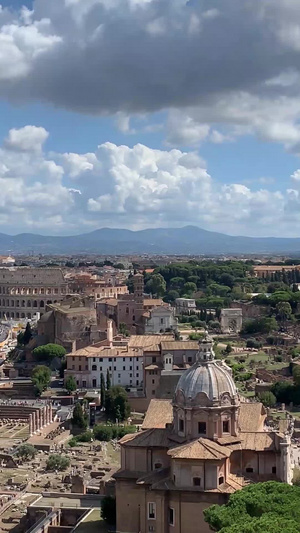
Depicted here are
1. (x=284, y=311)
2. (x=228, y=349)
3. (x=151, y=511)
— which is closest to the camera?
(x=151, y=511)

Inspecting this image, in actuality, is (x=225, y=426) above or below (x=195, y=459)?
above

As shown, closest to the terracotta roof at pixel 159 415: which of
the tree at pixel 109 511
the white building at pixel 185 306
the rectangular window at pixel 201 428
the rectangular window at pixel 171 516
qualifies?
the rectangular window at pixel 201 428

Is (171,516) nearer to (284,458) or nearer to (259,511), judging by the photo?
(284,458)

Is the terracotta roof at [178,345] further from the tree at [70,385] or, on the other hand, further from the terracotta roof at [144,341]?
the tree at [70,385]

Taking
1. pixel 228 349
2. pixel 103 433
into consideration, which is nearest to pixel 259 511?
pixel 103 433

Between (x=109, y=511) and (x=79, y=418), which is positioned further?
(x=79, y=418)

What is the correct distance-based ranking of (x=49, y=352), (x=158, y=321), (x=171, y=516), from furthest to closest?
(x=158, y=321), (x=49, y=352), (x=171, y=516)

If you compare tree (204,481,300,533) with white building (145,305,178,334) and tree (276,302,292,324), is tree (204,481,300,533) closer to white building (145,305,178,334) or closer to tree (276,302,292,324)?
white building (145,305,178,334)
